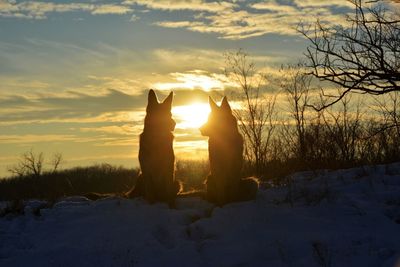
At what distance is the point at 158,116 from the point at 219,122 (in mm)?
1424

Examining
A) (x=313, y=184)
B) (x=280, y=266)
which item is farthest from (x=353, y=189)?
(x=280, y=266)

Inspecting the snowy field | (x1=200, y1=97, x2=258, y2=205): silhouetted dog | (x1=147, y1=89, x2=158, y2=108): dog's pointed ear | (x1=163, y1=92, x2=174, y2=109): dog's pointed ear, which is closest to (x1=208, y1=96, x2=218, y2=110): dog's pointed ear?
(x1=200, y1=97, x2=258, y2=205): silhouetted dog

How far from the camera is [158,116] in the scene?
10789 mm

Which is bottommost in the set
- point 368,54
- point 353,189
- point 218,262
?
point 218,262

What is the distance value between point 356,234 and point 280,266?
1555 millimetres

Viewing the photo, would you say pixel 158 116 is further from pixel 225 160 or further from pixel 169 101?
pixel 225 160

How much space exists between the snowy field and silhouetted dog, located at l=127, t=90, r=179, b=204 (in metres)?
0.40

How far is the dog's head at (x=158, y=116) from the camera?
35.2 feet

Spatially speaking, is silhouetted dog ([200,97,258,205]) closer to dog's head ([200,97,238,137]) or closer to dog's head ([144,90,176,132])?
dog's head ([200,97,238,137])

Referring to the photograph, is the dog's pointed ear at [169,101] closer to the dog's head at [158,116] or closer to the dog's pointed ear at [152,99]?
the dog's head at [158,116]

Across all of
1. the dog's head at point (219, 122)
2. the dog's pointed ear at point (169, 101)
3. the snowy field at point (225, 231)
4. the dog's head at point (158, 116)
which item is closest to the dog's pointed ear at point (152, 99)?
the dog's head at point (158, 116)

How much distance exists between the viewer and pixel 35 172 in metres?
41.0

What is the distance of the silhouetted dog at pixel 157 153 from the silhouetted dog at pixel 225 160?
2.79 ft

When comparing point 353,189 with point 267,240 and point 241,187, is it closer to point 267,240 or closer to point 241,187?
point 241,187
